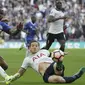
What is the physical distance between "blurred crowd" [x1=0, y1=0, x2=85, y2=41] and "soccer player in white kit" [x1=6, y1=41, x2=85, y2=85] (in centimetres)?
2244

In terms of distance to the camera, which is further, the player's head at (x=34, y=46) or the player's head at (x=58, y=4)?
the player's head at (x=58, y=4)

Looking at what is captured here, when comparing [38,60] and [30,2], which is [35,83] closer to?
[38,60]

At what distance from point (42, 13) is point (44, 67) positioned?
2551cm

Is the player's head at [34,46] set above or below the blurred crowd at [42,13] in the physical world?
above

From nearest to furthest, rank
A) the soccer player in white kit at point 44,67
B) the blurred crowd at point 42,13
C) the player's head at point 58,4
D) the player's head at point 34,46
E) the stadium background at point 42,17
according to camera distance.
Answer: the soccer player in white kit at point 44,67
the player's head at point 34,46
the player's head at point 58,4
the stadium background at point 42,17
the blurred crowd at point 42,13

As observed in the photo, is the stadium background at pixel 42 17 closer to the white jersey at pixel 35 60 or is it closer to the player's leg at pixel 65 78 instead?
the white jersey at pixel 35 60

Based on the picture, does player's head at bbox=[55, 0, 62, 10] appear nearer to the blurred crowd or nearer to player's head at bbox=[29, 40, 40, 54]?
player's head at bbox=[29, 40, 40, 54]

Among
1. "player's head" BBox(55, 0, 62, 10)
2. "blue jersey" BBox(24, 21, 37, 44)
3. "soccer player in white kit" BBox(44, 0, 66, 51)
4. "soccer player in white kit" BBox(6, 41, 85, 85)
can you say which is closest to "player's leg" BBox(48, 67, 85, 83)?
"soccer player in white kit" BBox(6, 41, 85, 85)

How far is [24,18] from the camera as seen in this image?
36.6 metres

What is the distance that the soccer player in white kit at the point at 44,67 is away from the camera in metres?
11.7

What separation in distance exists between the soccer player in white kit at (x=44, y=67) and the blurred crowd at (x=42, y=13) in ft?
73.6

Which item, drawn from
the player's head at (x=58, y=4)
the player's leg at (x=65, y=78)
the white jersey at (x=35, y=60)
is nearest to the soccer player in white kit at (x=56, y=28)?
the player's head at (x=58, y=4)

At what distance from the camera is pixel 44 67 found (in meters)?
12.0

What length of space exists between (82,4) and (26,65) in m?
27.4
